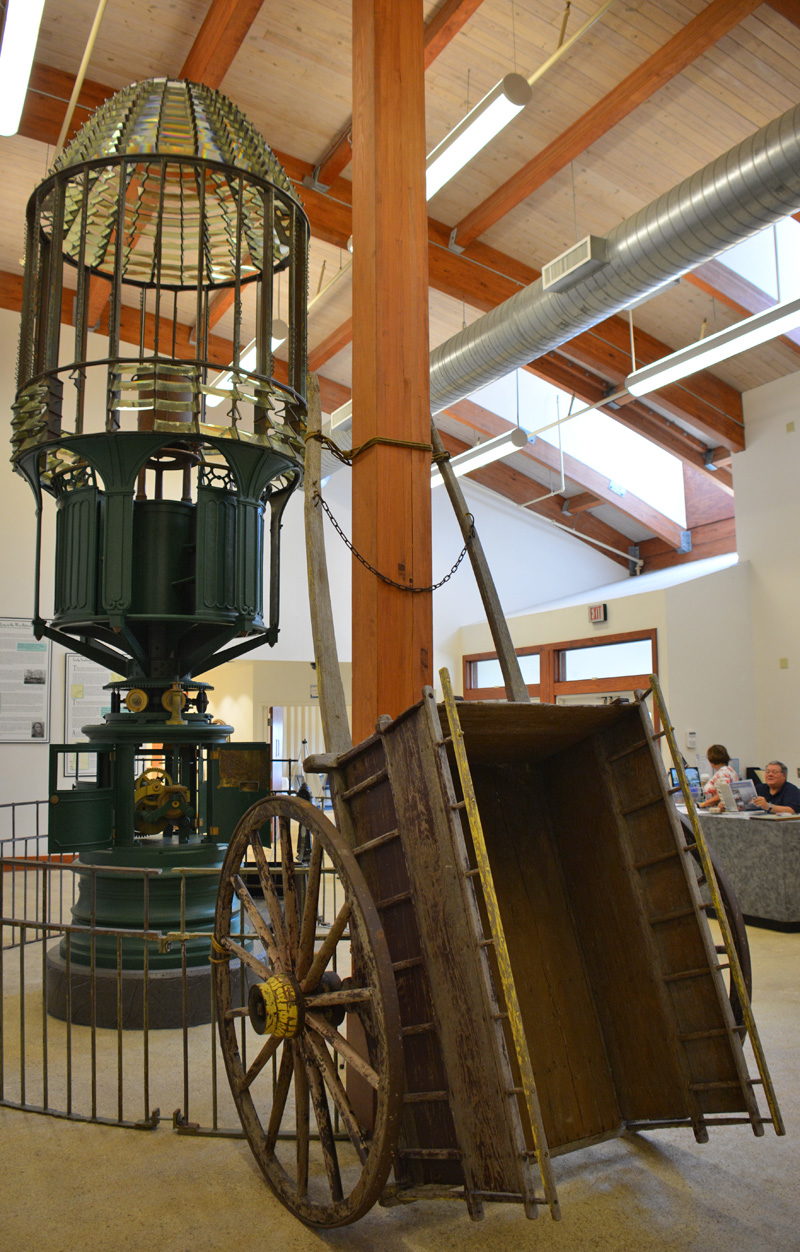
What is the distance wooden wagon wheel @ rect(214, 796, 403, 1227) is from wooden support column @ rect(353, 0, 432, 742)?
46.1 inches

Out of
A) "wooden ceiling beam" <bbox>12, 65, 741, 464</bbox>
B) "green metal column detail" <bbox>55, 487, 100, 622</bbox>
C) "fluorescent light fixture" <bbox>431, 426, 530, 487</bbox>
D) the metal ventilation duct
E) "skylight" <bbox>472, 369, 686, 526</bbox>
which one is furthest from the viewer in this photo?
"skylight" <bbox>472, 369, 686, 526</bbox>

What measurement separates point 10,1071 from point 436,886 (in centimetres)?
288

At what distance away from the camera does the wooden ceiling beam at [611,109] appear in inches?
275

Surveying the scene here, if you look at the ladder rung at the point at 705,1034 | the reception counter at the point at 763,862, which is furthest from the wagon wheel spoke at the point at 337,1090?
the reception counter at the point at 763,862

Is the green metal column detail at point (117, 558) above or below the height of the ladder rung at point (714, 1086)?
above

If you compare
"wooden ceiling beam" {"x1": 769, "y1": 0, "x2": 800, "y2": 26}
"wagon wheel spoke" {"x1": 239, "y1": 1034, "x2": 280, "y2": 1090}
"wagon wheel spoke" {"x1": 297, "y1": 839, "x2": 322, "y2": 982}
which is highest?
"wooden ceiling beam" {"x1": 769, "y1": 0, "x2": 800, "y2": 26}

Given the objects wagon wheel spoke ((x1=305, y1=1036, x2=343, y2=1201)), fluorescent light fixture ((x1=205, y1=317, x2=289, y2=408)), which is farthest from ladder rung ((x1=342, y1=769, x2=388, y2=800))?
fluorescent light fixture ((x1=205, y1=317, x2=289, y2=408))

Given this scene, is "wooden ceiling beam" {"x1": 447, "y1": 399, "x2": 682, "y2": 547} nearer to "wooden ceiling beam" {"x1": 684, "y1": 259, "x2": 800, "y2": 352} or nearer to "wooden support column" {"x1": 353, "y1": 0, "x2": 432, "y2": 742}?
"wooden ceiling beam" {"x1": 684, "y1": 259, "x2": 800, "y2": 352}

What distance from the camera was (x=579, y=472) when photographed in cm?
1530

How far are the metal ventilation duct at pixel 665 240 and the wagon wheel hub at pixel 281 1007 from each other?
6130 millimetres

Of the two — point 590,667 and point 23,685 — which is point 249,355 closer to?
point 23,685

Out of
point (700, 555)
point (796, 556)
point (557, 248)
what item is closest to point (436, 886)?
point (557, 248)

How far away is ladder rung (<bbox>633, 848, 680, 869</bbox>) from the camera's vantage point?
3104 mm

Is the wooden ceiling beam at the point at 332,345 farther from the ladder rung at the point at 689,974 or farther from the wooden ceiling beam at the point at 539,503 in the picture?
the ladder rung at the point at 689,974
